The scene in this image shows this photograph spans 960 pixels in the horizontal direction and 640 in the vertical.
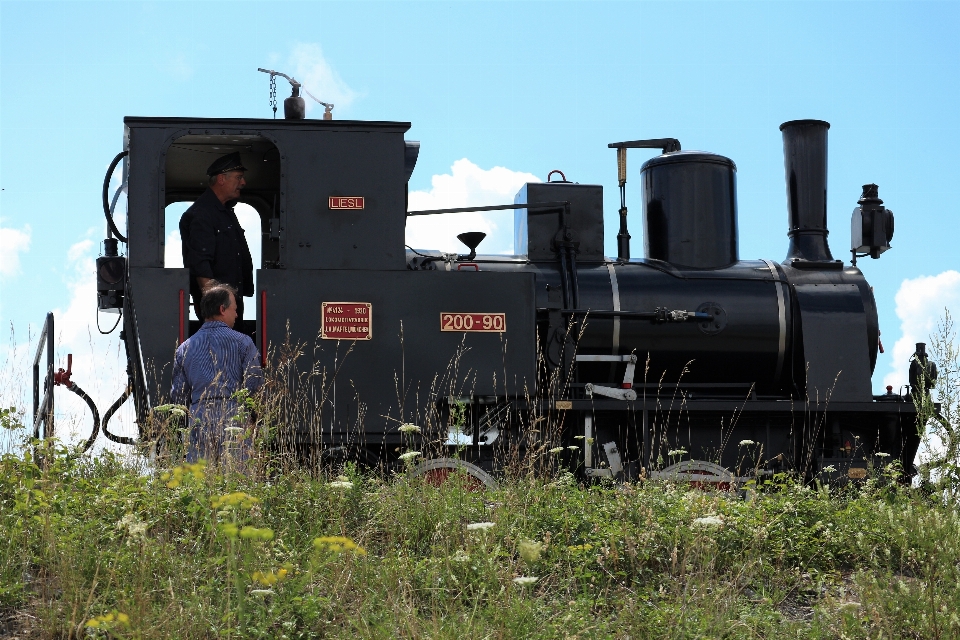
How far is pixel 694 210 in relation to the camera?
885 centimetres

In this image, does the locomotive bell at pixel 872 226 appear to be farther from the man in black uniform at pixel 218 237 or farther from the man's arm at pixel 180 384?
the man's arm at pixel 180 384

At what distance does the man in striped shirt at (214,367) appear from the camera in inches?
236

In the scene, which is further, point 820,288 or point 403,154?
point 820,288

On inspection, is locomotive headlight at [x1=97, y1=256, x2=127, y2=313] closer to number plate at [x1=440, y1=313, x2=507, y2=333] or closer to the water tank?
number plate at [x1=440, y1=313, x2=507, y2=333]

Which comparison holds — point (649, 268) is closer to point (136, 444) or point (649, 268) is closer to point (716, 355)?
point (716, 355)

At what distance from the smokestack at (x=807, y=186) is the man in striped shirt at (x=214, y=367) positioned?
4950 mm

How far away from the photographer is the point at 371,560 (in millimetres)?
4641

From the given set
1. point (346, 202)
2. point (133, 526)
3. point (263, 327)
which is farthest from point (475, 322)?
point (133, 526)

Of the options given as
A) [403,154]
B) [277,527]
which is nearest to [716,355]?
[403,154]

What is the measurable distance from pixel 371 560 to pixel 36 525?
5.03 ft

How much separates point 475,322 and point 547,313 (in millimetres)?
824

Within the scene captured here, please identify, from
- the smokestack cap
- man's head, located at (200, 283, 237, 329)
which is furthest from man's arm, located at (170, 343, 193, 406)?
the smokestack cap

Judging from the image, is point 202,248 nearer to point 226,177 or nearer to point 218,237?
point 218,237

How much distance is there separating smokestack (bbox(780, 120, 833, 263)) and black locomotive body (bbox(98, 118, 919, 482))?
2 centimetres
